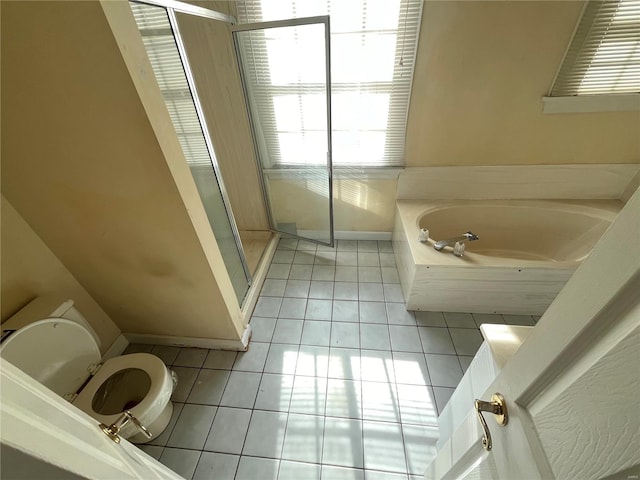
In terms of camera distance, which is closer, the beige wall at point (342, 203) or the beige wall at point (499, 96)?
the beige wall at point (499, 96)

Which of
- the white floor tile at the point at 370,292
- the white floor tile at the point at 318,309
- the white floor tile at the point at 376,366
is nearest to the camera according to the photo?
the white floor tile at the point at 376,366

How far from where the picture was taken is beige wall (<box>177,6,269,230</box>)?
1533 millimetres

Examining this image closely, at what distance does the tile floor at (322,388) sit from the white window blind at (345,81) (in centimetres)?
105

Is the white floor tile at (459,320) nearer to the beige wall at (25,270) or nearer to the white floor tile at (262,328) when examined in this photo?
the white floor tile at (262,328)

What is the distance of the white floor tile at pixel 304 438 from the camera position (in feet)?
3.50

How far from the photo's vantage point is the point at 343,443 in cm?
110

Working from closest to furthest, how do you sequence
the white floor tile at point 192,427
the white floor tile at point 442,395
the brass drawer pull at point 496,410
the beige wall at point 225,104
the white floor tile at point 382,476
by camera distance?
1. the brass drawer pull at point 496,410
2. the white floor tile at point 382,476
3. the white floor tile at point 192,427
4. the white floor tile at point 442,395
5. the beige wall at point 225,104

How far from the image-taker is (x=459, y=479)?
644 millimetres

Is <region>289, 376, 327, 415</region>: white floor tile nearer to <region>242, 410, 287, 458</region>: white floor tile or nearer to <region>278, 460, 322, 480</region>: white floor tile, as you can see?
<region>242, 410, 287, 458</region>: white floor tile

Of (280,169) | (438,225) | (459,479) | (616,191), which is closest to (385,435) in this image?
Result: (459,479)

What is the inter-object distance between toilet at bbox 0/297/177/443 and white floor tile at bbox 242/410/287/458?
40 cm

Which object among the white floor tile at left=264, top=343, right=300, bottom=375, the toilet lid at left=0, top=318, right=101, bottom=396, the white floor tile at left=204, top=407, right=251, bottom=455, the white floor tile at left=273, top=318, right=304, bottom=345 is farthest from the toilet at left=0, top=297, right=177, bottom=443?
the white floor tile at left=273, top=318, right=304, bottom=345

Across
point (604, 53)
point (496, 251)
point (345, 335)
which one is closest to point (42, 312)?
point (345, 335)

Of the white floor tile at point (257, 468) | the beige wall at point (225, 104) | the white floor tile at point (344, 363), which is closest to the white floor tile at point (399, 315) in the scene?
the white floor tile at point (344, 363)
